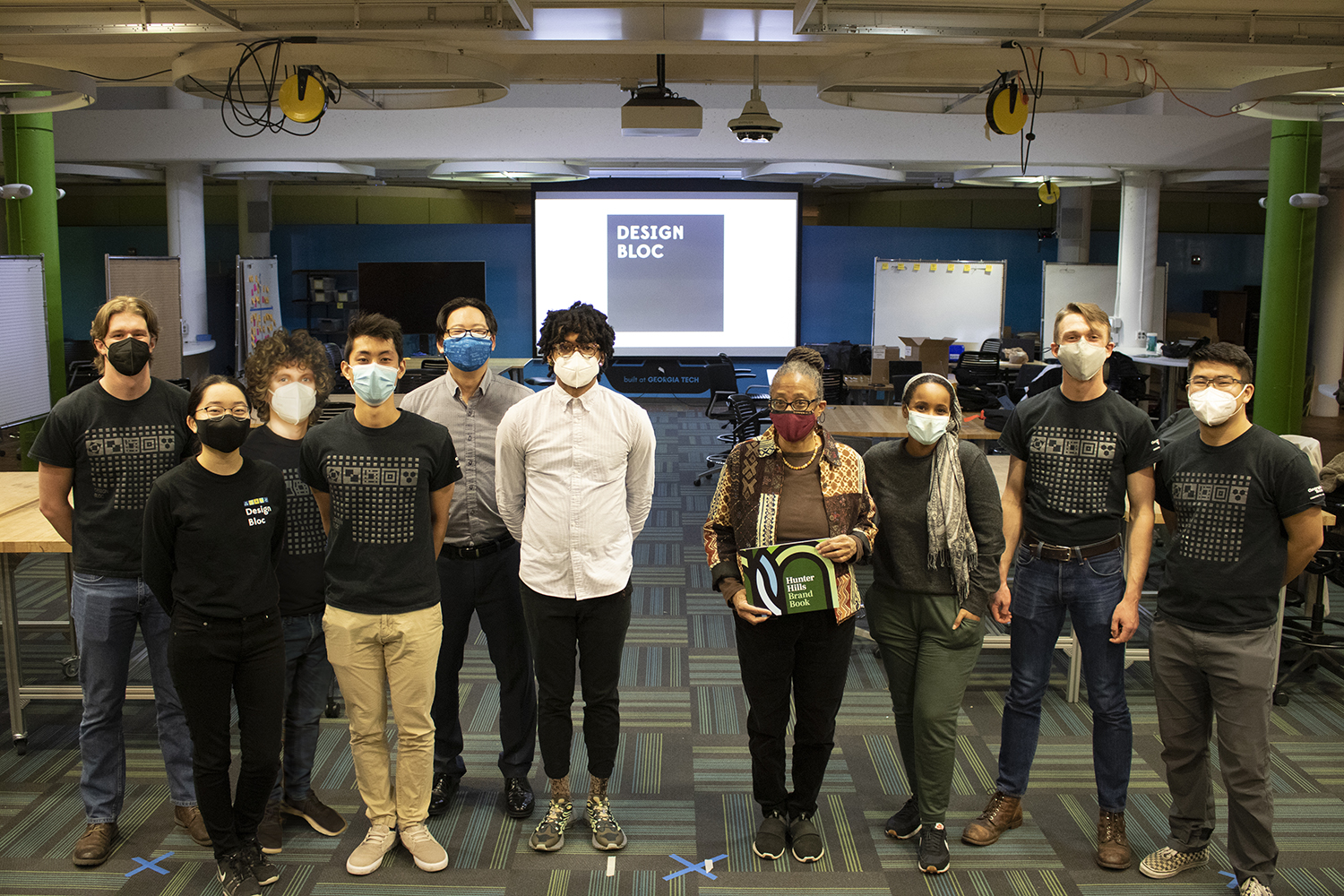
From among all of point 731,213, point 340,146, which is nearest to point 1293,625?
point 731,213

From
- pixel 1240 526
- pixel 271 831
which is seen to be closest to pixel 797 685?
pixel 1240 526

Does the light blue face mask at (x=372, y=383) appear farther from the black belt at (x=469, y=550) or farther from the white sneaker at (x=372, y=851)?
the white sneaker at (x=372, y=851)

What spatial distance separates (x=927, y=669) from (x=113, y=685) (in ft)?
7.55

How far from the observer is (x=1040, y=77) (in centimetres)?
470

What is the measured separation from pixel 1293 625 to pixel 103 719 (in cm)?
473

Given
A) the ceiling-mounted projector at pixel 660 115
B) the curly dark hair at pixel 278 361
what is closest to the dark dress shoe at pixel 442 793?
the curly dark hair at pixel 278 361

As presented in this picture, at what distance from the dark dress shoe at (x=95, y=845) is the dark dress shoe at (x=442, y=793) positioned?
2.96 feet

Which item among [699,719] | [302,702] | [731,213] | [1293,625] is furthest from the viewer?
[731,213]

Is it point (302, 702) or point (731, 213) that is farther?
point (731, 213)

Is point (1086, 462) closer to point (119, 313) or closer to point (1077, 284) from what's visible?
point (119, 313)

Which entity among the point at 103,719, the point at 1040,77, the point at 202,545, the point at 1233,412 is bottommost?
the point at 103,719

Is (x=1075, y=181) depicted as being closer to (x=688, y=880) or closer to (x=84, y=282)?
(x=688, y=880)

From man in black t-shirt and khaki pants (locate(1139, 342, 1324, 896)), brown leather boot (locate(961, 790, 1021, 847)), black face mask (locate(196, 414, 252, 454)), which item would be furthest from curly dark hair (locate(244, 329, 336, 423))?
man in black t-shirt and khaki pants (locate(1139, 342, 1324, 896))

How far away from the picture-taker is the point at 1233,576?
2725 millimetres
